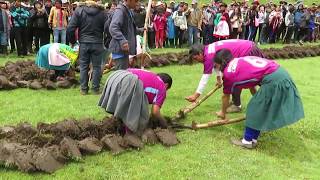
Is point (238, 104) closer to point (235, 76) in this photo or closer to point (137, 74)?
point (235, 76)

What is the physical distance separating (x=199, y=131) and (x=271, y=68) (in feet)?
5.17

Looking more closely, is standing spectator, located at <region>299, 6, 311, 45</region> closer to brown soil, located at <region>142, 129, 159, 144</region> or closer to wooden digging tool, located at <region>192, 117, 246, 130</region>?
wooden digging tool, located at <region>192, 117, 246, 130</region>

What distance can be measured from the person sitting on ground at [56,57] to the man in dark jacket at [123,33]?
217 centimetres

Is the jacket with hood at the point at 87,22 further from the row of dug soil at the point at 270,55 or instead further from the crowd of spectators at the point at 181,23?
the row of dug soil at the point at 270,55

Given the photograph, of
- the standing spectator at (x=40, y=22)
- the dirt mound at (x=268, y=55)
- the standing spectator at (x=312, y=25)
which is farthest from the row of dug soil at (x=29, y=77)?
the standing spectator at (x=312, y=25)

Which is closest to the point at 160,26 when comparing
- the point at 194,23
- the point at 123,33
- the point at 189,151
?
the point at 194,23

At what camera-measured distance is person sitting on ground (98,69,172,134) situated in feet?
21.6

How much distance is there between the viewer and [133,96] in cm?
657

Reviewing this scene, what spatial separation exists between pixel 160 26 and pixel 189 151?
38.2ft

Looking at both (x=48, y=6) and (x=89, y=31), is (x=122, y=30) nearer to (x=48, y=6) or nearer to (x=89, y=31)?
(x=89, y=31)

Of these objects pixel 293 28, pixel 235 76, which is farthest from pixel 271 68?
pixel 293 28

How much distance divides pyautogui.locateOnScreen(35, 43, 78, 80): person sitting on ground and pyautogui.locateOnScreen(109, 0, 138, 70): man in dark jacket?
2166 millimetres

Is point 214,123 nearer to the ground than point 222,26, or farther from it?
nearer to the ground

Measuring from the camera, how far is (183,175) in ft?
19.2
